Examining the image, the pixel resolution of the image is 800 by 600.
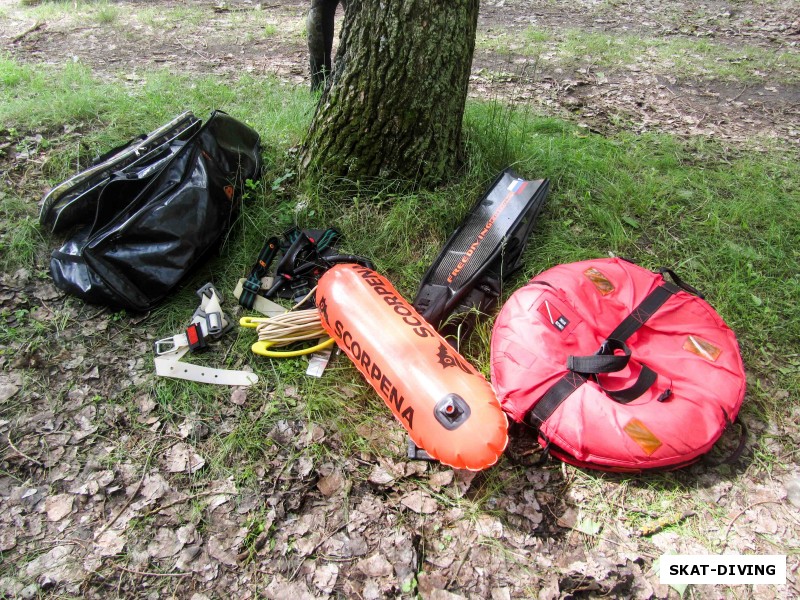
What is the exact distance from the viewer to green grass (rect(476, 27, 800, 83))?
15.7 ft

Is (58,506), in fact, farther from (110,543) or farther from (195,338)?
(195,338)

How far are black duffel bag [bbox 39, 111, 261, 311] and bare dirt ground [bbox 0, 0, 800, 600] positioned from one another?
0.74 ft

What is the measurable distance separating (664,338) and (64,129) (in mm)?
4256

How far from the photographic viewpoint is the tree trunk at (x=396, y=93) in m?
2.54

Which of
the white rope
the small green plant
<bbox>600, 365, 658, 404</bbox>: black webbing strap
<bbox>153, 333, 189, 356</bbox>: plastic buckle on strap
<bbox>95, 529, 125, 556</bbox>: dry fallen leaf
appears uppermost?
the small green plant

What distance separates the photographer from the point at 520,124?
369 centimetres

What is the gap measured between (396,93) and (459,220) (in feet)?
2.74

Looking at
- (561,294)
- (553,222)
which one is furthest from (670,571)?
(553,222)

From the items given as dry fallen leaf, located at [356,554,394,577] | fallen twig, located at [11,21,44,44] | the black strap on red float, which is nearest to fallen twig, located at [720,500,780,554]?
the black strap on red float

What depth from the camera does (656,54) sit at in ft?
17.1

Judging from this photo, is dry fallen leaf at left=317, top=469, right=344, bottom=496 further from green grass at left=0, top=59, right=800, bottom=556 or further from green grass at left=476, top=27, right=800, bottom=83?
green grass at left=476, top=27, right=800, bottom=83

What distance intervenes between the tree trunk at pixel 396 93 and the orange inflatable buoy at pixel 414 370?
88cm

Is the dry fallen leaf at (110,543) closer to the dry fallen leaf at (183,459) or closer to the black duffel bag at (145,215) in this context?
the dry fallen leaf at (183,459)

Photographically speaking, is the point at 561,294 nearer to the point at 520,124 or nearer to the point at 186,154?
the point at 520,124
